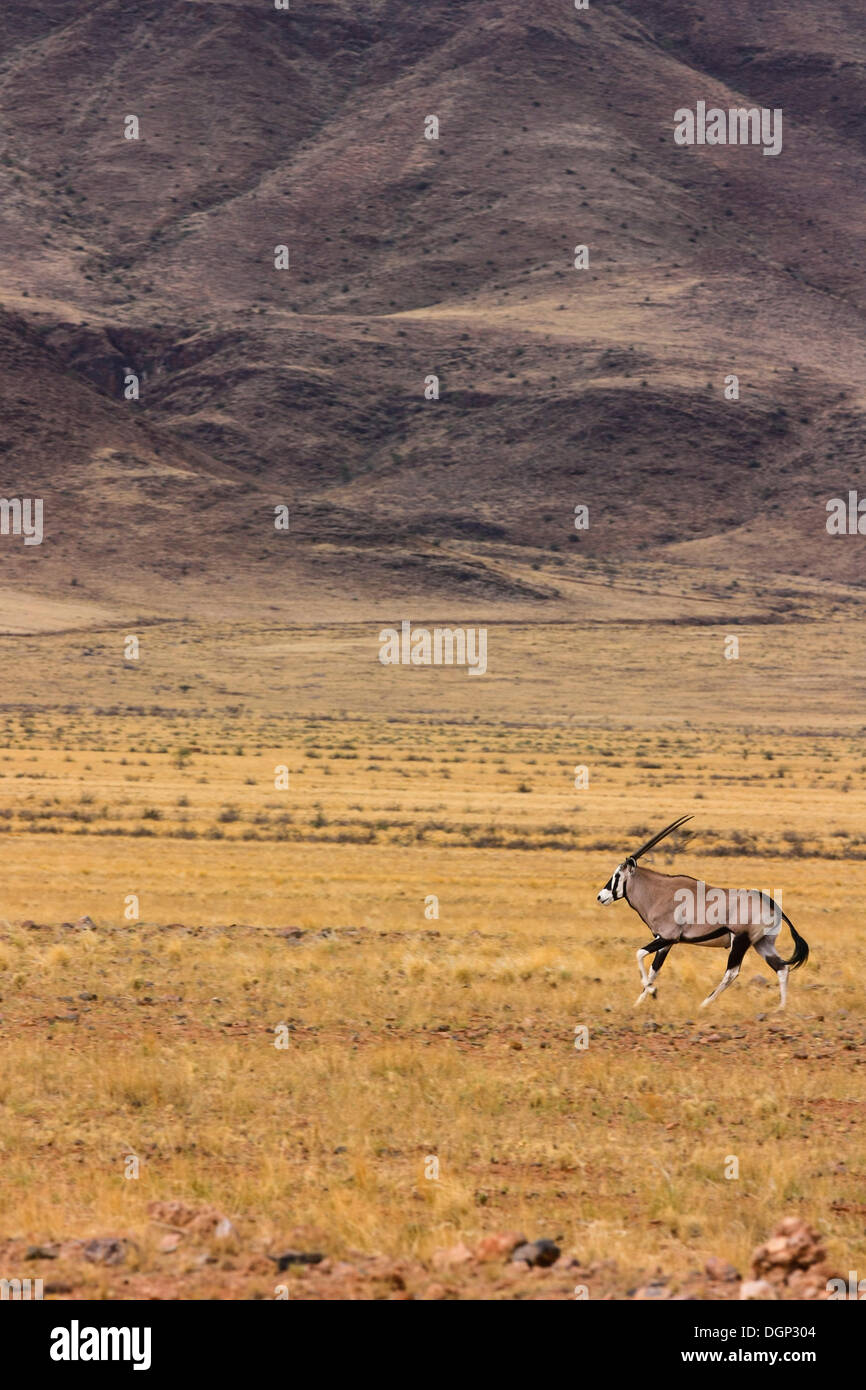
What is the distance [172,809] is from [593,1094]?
23.7 meters

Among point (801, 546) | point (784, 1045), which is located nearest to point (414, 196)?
point (801, 546)

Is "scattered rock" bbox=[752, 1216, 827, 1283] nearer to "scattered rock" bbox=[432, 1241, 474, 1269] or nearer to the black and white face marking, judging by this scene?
"scattered rock" bbox=[432, 1241, 474, 1269]

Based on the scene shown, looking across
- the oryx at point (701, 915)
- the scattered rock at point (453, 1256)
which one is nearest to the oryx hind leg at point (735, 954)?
the oryx at point (701, 915)

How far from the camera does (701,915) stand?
12188mm

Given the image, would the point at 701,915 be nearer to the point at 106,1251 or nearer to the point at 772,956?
the point at 772,956

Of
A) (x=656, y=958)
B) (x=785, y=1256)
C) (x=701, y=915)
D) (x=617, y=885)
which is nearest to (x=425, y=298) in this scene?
(x=656, y=958)

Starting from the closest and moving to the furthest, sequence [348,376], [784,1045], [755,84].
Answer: [784,1045]
[348,376]
[755,84]

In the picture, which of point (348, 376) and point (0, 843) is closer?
point (0, 843)

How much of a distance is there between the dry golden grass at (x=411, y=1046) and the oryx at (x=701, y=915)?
2.06ft

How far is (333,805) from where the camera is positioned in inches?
1364

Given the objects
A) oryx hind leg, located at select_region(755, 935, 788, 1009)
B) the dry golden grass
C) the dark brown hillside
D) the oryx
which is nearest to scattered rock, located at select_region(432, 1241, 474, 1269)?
the dry golden grass

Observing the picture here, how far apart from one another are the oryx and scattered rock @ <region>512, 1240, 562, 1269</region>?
16.4ft

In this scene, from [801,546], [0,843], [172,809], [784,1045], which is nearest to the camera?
[784,1045]
